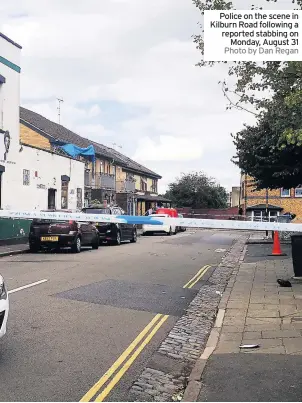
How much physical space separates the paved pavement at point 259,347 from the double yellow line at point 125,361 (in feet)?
2.77

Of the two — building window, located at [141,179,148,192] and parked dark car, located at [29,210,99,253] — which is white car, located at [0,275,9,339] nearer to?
parked dark car, located at [29,210,99,253]

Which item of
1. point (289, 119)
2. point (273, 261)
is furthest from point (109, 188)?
point (289, 119)

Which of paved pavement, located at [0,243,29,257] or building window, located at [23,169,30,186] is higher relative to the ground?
building window, located at [23,169,30,186]

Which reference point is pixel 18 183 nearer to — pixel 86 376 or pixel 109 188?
pixel 86 376

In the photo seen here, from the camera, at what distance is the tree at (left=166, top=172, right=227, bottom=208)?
2672 inches

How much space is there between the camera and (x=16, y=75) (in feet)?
77.4

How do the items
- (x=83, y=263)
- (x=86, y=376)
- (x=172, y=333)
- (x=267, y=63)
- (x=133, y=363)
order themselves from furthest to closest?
1. (x=83, y=263)
2. (x=267, y=63)
3. (x=172, y=333)
4. (x=133, y=363)
5. (x=86, y=376)

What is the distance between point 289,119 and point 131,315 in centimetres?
519

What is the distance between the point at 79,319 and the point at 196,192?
60825mm

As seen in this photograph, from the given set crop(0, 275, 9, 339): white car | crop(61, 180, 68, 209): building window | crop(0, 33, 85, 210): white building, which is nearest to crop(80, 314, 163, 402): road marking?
crop(0, 275, 9, 339): white car

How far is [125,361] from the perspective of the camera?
5.93 m

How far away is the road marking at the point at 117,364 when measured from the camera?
486 centimetres

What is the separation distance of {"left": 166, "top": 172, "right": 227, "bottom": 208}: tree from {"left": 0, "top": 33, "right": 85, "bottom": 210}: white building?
41.0 m

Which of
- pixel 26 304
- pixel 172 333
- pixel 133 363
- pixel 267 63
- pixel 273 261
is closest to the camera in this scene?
pixel 133 363
